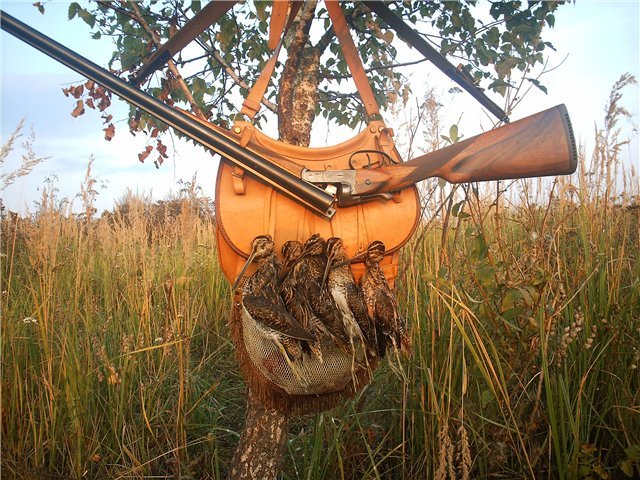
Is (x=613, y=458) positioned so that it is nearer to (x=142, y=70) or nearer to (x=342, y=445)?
(x=342, y=445)

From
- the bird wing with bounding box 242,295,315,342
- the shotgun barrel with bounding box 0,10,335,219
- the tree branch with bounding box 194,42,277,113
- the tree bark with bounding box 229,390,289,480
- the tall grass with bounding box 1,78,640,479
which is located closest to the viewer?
the bird wing with bounding box 242,295,315,342

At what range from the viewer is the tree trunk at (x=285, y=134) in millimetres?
1708

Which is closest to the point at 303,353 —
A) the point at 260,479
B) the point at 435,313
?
the point at 260,479

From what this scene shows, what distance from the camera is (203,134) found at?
1.42 metres

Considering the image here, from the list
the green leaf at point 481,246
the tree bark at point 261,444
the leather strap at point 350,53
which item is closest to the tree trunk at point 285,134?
the tree bark at point 261,444

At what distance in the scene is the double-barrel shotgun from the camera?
130 cm

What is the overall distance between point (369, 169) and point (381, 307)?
472 mm

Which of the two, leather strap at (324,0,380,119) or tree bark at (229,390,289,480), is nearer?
leather strap at (324,0,380,119)

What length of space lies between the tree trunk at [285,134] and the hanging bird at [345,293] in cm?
57

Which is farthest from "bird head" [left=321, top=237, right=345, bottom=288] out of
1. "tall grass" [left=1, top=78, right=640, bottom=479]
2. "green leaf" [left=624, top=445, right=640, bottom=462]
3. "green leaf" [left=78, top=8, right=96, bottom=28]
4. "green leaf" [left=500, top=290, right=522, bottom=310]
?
"green leaf" [left=78, top=8, right=96, bottom=28]

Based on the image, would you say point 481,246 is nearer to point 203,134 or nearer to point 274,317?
point 274,317

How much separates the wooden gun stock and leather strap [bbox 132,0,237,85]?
0.78 metres

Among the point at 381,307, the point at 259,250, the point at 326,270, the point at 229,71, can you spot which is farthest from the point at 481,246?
the point at 229,71

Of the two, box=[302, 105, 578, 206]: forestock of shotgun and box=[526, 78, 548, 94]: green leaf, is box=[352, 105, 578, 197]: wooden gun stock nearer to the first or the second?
box=[302, 105, 578, 206]: forestock of shotgun
